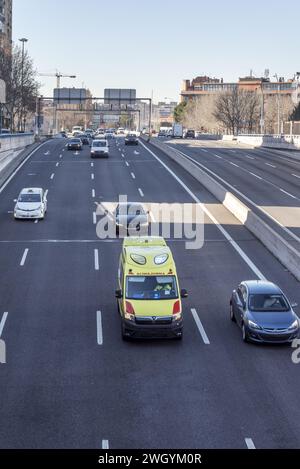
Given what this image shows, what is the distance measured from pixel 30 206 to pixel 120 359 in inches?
869

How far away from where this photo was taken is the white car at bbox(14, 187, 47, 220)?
39938mm

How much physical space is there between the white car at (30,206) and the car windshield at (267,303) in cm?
2041

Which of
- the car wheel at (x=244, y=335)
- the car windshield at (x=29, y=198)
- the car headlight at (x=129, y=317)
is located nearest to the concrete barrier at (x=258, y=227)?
the car wheel at (x=244, y=335)

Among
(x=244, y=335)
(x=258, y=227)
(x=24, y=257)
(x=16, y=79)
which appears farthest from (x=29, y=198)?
(x=16, y=79)

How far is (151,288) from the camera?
21.5 meters

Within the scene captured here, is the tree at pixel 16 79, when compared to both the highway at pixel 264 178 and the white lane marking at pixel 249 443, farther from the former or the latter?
the white lane marking at pixel 249 443

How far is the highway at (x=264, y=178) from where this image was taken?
43.3m

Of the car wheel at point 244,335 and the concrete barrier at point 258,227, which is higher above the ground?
the concrete barrier at point 258,227

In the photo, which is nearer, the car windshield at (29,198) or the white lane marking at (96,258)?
the white lane marking at (96,258)

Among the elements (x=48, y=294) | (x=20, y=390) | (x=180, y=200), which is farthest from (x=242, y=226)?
(x=20, y=390)

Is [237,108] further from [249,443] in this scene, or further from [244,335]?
[249,443]

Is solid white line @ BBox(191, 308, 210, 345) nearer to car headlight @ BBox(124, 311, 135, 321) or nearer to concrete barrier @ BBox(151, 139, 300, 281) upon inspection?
car headlight @ BBox(124, 311, 135, 321)

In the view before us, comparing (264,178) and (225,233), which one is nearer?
(225,233)

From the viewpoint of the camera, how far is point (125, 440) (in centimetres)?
1432
